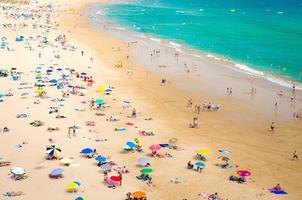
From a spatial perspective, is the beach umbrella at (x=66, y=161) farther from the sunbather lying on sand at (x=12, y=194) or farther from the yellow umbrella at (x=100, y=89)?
the yellow umbrella at (x=100, y=89)

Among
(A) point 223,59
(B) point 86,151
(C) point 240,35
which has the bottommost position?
(B) point 86,151

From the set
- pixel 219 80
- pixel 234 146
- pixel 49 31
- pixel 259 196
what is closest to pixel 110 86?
pixel 219 80

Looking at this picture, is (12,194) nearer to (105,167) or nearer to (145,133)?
(105,167)

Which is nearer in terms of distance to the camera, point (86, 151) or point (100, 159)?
point (100, 159)

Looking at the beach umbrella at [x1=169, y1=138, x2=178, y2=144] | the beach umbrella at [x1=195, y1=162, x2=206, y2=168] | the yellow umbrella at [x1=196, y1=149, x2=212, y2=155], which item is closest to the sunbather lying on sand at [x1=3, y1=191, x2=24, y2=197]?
the beach umbrella at [x1=195, y1=162, x2=206, y2=168]

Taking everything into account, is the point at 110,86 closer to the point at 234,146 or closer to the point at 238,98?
the point at 238,98

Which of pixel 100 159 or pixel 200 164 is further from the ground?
pixel 100 159

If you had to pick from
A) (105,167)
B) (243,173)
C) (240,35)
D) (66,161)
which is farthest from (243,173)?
(240,35)

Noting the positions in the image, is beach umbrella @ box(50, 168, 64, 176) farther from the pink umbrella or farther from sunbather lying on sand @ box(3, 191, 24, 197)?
the pink umbrella
